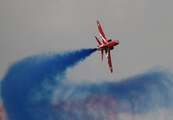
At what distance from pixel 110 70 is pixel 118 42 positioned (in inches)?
215

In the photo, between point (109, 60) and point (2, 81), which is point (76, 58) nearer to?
point (109, 60)

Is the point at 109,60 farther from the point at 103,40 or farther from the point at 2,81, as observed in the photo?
the point at 2,81

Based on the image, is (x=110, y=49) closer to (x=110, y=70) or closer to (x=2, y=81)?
(x=110, y=70)

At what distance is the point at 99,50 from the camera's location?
100188mm

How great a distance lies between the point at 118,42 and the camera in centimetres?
10012

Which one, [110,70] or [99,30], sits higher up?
[99,30]

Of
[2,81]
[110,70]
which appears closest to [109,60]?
[110,70]

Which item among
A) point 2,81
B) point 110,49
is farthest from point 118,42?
point 2,81

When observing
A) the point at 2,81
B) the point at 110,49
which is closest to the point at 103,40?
the point at 110,49

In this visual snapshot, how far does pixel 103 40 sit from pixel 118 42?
288 centimetres

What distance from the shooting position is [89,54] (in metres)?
101

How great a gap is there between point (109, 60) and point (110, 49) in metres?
2.88

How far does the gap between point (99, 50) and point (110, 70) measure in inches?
188

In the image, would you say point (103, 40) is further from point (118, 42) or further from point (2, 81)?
point (2, 81)
